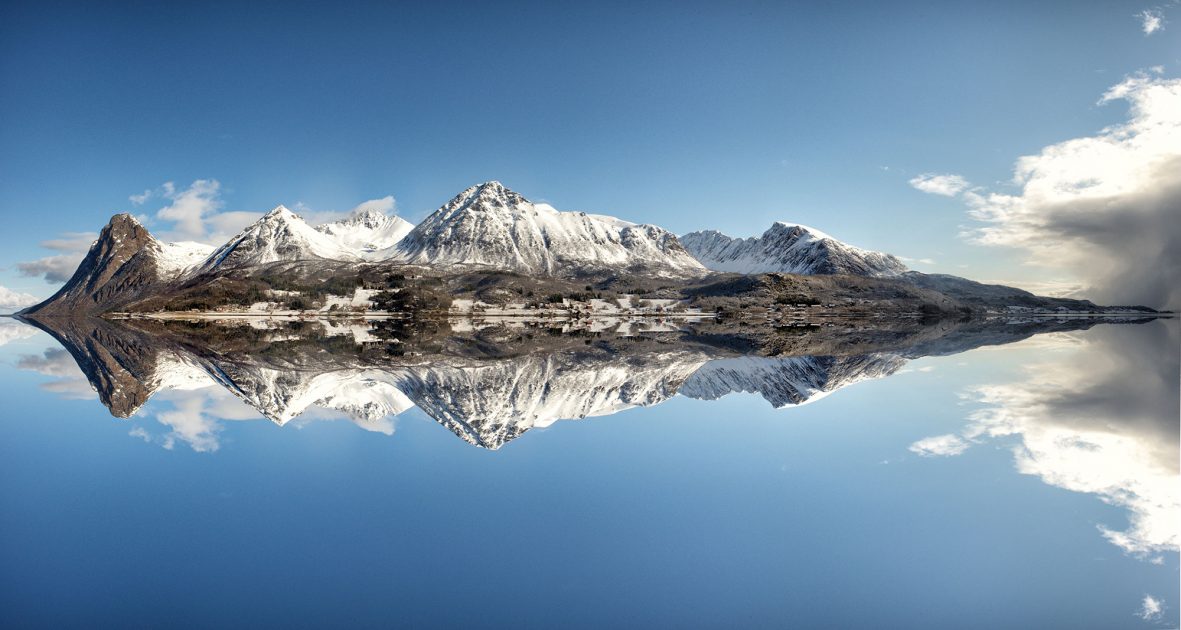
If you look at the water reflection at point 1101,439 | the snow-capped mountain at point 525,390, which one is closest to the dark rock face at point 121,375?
the snow-capped mountain at point 525,390

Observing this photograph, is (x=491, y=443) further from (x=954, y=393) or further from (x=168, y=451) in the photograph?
(x=954, y=393)

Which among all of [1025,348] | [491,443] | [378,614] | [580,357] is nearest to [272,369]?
[580,357]

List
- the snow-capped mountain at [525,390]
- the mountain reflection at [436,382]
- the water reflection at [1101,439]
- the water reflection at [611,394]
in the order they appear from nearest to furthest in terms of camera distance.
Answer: the water reflection at [1101,439] < the water reflection at [611,394] < the snow-capped mountain at [525,390] < the mountain reflection at [436,382]

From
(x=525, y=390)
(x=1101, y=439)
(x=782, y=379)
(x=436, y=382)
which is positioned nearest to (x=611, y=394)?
(x=525, y=390)

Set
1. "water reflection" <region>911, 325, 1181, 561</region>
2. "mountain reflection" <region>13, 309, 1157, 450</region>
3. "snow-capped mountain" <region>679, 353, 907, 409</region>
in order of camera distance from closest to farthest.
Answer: "water reflection" <region>911, 325, 1181, 561</region> < "mountain reflection" <region>13, 309, 1157, 450</region> < "snow-capped mountain" <region>679, 353, 907, 409</region>

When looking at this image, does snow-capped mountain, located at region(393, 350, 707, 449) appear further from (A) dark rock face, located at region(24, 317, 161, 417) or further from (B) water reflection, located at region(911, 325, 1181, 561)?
(B) water reflection, located at region(911, 325, 1181, 561)

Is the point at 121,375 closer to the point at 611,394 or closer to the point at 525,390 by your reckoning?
the point at 525,390

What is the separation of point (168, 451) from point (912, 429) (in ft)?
93.6

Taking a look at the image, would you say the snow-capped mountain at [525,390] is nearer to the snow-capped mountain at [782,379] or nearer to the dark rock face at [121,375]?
the snow-capped mountain at [782,379]

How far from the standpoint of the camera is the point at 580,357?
62875mm

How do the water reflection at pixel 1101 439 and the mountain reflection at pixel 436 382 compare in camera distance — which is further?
the mountain reflection at pixel 436 382

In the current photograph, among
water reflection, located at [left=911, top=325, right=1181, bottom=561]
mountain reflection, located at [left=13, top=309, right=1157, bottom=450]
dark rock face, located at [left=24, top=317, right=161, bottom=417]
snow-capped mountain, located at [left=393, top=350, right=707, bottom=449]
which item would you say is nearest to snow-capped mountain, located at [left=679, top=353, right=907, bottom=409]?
mountain reflection, located at [left=13, top=309, right=1157, bottom=450]

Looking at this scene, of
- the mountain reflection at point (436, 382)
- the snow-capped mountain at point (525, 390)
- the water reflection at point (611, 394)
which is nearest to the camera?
the water reflection at point (611, 394)

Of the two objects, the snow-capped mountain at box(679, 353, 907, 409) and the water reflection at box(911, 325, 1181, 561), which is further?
the snow-capped mountain at box(679, 353, 907, 409)
